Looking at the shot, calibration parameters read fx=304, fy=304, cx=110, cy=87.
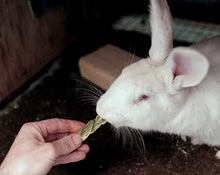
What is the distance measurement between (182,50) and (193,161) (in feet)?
3.62

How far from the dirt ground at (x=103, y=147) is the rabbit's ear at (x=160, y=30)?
874 millimetres

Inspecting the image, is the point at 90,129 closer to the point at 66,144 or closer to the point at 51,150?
the point at 66,144

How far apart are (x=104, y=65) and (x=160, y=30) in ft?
3.89

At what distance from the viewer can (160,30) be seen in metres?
1.74

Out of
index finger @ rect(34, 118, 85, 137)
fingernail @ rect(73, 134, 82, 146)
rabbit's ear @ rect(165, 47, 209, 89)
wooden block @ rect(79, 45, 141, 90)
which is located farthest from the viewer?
wooden block @ rect(79, 45, 141, 90)

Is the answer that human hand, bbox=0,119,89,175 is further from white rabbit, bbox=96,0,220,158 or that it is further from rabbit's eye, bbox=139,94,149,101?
rabbit's eye, bbox=139,94,149,101

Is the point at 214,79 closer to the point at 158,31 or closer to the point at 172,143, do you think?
the point at 158,31

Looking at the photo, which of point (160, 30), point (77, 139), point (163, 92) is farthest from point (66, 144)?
point (160, 30)

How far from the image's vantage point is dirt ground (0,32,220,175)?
2.23 meters

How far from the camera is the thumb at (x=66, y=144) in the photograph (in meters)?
1.66

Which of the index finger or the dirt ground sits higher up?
the index finger

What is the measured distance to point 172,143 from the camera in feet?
7.86

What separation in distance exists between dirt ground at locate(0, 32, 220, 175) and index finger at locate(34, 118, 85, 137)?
381 millimetres

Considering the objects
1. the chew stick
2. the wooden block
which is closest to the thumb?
the chew stick
